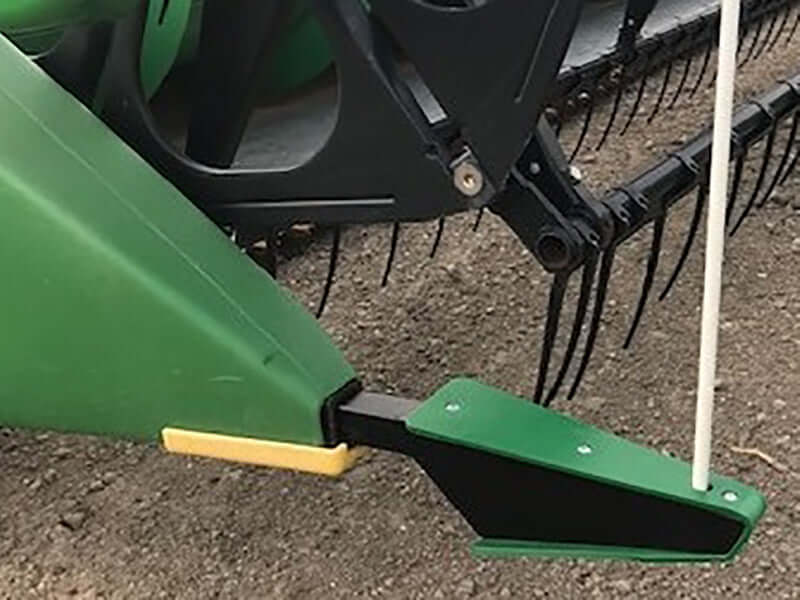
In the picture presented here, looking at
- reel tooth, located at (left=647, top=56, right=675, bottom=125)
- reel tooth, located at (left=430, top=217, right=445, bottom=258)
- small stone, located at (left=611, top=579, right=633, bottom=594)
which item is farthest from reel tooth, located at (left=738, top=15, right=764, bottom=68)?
small stone, located at (left=611, top=579, right=633, bottom=594)

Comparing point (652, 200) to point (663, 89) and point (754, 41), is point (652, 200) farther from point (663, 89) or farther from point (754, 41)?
point (754, 41)

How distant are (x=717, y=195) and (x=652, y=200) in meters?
0.44

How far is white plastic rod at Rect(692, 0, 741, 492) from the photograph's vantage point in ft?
3.87

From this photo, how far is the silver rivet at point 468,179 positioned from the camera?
1.38 metres

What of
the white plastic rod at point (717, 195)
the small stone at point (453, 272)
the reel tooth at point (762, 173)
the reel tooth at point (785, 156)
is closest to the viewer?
the white plastic rod at point (717, 195)

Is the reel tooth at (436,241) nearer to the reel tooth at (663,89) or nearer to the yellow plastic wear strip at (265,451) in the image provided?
the reel tooth at (663,89)

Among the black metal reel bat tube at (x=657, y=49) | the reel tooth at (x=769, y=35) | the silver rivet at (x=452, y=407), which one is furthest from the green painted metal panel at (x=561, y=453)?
the reel tooth at (x=769, y=35)

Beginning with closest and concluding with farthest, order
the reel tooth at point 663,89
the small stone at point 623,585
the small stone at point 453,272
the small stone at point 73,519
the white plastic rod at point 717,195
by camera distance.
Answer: the white plastic rod at point 717,195
the small stone at point 623,585
the small stone at point 73,519
the small stone at point 453,272
the reel tooth at point 663,89

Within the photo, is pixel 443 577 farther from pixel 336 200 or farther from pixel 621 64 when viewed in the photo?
pixel 621 64

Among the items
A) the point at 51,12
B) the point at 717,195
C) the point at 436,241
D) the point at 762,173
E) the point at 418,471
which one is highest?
the point at 51,12

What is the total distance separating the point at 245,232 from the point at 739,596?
710 millimetres

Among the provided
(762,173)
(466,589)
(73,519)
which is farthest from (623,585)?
(762,173)

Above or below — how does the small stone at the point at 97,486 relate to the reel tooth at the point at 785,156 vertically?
above

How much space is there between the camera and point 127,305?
146 centimetres
